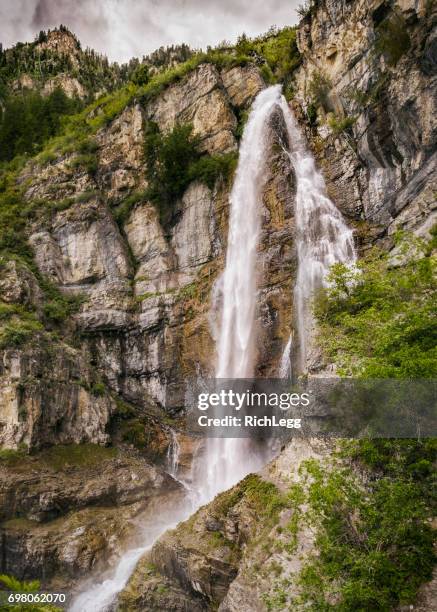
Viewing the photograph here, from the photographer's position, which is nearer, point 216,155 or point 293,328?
point 293,328

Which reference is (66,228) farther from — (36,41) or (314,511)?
(36,41)

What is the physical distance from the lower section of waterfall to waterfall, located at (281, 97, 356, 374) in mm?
48

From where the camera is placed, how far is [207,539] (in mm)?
16594

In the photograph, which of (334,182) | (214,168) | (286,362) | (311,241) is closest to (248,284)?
(311,241)

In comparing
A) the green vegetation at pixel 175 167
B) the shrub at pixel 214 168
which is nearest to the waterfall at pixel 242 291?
the shrub at pixel 214 168

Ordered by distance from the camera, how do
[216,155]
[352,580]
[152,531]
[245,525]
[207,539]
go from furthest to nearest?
[216,155] → [152,531] → [207,539] → [245,525] → [352,580]

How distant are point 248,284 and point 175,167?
37.8 feet

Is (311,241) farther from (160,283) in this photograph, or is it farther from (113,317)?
(113,317)

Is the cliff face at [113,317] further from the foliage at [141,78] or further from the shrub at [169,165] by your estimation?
the foliage at [141,78]

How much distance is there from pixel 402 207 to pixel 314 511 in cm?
1810

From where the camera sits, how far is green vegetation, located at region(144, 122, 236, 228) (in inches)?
1315

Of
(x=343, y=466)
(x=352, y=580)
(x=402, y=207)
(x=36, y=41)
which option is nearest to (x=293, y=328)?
(x=402, y=207)

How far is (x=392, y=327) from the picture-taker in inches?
460

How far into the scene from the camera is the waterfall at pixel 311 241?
24531 mm
